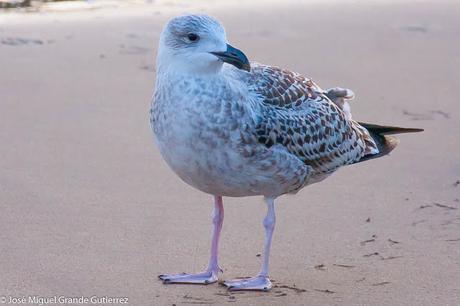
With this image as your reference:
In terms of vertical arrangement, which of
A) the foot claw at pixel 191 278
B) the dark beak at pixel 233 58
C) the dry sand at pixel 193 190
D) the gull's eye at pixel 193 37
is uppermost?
the gull's eye at pixel 193 37

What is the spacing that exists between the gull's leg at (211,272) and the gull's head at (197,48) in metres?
0.83

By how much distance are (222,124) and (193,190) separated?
1.60 meters

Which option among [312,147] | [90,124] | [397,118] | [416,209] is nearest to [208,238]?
[312,147]

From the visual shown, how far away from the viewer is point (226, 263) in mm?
5543

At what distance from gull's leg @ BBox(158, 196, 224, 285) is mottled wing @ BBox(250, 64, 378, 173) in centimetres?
50

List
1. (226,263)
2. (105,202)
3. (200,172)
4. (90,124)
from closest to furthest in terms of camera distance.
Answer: (200,172)
(226,263)
(105,202)
(90,124)

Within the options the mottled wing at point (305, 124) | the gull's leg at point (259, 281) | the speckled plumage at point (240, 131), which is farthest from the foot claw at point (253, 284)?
the mottled wing at point (305, 124)

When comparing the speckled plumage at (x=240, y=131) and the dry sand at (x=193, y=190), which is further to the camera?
the dry sand at (x=193, y=190)

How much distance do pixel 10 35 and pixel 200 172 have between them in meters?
5.47

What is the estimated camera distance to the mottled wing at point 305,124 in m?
5.36

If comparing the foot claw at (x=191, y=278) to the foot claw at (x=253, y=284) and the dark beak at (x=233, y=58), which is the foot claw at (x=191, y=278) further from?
the dark beak at (x=233, y=58)

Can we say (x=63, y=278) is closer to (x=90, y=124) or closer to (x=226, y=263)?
(x=226, y=263)

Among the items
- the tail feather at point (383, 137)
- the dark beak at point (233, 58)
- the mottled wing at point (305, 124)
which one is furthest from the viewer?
the tail feather at point (383, 137)

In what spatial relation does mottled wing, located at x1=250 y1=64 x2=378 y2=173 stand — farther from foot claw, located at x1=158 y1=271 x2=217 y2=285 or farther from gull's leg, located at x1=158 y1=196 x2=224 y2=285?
foot claw, located at x1=158 y1=271 x2=217 y2=285
